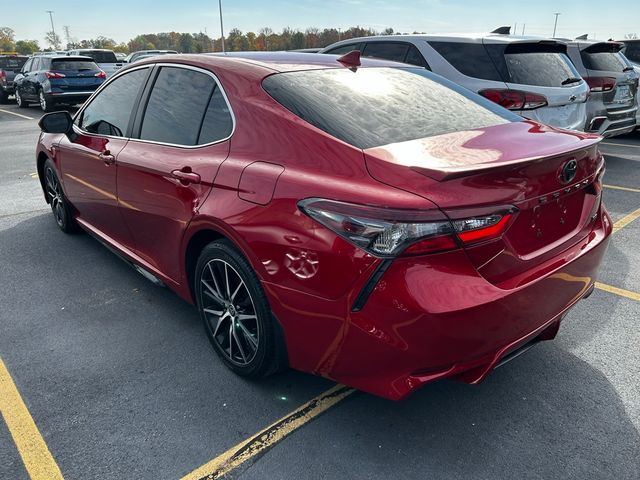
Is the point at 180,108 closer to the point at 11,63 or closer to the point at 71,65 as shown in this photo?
the point at 71,65

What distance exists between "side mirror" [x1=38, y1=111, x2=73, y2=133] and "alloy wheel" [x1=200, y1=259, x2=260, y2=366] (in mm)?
2198

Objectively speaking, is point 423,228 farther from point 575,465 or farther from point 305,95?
point 575,465

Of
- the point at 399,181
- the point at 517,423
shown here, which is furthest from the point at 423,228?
the point at 517,423

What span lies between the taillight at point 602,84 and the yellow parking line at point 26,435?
7.79m

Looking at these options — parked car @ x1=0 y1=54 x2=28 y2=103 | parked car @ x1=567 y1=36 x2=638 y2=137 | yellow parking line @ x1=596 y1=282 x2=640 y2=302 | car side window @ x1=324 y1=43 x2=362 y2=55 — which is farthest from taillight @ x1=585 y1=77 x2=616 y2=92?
parked car @ x1=0 y1=54 x2=28 y2=103

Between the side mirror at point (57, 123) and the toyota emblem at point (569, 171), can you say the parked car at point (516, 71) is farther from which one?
the side mirror at point (57, 123)

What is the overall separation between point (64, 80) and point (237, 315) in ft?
50.7

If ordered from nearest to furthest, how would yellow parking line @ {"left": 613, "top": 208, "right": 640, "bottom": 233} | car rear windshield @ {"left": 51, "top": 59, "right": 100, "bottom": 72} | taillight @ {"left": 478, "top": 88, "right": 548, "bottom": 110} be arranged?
yellow parking line @ {"left": 613, "top": 208, "right": 640, "bottom": 233}
taillight @ {"left": 478, "top": 88, "right": 548, "bottom": 110}
car rear windshield @ {"left": 51, "top": 59, "right": 100, "bottom": 72}

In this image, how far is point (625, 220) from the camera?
5.20 metres

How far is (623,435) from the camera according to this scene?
2.29 metres

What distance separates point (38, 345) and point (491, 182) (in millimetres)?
2696

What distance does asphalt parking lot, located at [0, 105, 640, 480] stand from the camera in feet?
7.08

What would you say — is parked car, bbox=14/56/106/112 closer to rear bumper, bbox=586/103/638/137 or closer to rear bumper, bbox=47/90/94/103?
rear bumper, bbox=47/90/94/103

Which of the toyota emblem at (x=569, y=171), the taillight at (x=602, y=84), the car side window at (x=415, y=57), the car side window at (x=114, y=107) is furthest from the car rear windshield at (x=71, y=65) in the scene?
the toyota emblem at (x=569, y=171)
